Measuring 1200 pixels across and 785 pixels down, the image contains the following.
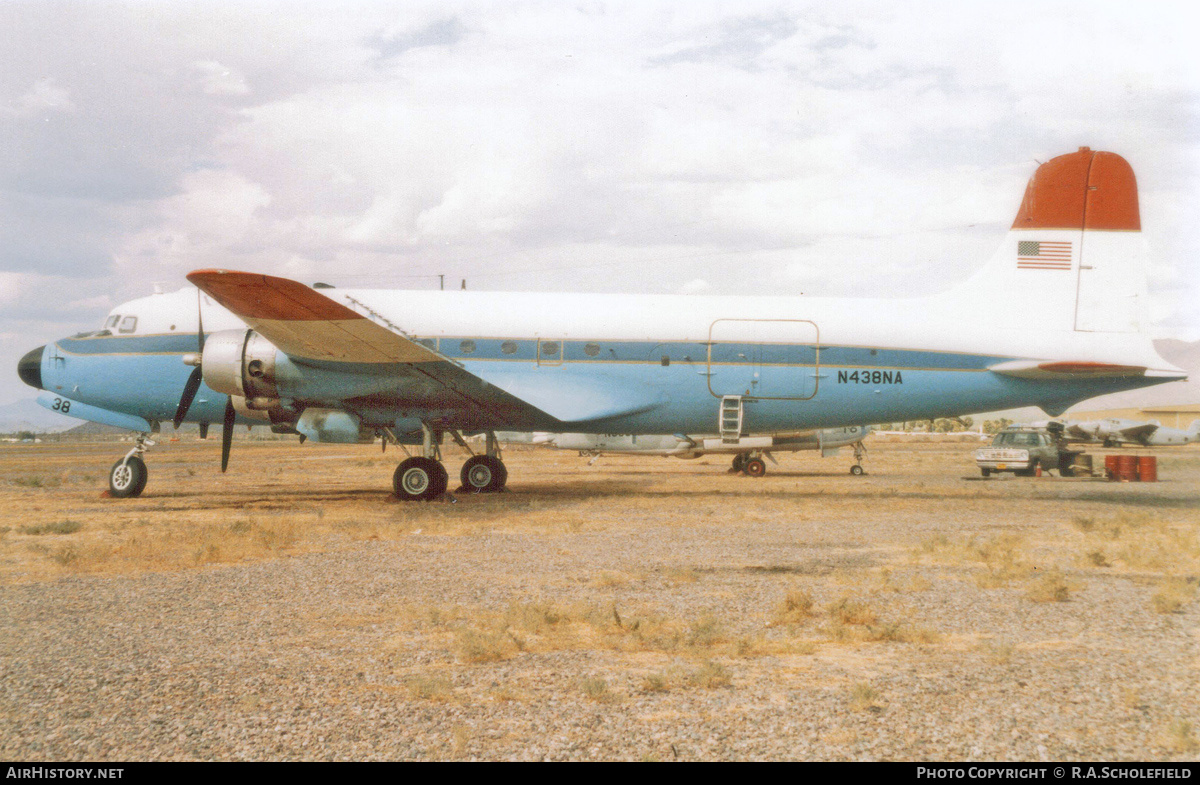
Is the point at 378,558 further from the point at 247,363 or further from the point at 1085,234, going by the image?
the point at 1085,234

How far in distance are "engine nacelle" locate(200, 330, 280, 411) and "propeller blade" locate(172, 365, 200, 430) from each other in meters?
1.37

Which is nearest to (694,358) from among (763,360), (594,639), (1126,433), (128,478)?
(763,360)

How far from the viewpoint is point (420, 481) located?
56.0ft

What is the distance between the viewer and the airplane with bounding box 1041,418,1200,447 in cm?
5438

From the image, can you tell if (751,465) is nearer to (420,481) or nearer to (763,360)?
(763,360)

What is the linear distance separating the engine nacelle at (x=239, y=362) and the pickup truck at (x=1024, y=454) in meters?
23.0

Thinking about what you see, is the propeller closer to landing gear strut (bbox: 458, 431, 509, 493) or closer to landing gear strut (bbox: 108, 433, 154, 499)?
landing gear strut (bbox: 108, 433, 154, 499)

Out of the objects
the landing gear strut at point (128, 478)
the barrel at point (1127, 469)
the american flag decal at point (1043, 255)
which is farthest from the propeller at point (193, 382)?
the barrel at point (1127, 469)

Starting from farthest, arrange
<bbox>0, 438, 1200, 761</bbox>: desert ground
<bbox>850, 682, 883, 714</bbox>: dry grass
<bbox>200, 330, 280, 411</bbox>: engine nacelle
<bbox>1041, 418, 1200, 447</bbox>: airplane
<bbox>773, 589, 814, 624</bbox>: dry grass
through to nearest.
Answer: <bbox>1041, 418, 1200, 447</bbox>: airplane
<bbox>200, 330, 280, 411</bbox>: engine nacelle
<bbox>773, 589, 814, 624</bbox>: dry grass
<bbox>850, 682, 883, 714</bbox>: dry grass
<bbox>0, 438, 1200, 761</bbox>: desert ground

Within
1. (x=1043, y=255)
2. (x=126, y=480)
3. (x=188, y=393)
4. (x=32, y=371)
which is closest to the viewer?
(x=1043, y=255)

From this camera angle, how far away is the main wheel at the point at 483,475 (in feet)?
64.6

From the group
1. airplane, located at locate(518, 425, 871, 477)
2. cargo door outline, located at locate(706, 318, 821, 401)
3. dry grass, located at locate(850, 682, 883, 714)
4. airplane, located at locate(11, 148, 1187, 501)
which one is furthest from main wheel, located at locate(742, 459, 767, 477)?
dry grass, located at locate(850, 682, 883, 714)

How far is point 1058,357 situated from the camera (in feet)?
55.2

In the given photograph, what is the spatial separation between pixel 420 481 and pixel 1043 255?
13.8 m
